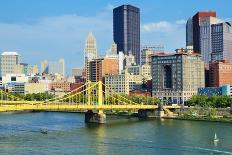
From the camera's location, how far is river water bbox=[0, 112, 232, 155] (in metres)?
49.1

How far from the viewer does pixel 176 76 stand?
453 feet

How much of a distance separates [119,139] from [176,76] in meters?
82.1

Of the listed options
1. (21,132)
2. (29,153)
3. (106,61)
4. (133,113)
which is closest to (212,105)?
(133,113)

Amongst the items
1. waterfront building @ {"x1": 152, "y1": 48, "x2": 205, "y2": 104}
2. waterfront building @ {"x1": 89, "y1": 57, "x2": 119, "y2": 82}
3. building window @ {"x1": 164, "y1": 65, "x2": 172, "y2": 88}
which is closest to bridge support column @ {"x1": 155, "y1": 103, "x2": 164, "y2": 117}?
waterfront building @ {"x1": 152, "y1": 48, "x2": 205, "y2": 104}

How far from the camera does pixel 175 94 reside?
138 meters

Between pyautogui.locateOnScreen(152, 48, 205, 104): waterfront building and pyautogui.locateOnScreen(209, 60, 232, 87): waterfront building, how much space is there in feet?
30.6

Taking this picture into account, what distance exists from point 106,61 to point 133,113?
88351 millimetres

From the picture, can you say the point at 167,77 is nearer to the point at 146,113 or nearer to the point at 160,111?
the point at 146,113

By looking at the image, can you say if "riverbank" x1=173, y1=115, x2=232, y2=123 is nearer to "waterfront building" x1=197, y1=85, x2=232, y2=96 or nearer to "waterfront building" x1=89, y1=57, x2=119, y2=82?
"waterfront building" x1=197, y1=85, x2=232, y2=96

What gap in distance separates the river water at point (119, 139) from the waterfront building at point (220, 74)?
75.8m

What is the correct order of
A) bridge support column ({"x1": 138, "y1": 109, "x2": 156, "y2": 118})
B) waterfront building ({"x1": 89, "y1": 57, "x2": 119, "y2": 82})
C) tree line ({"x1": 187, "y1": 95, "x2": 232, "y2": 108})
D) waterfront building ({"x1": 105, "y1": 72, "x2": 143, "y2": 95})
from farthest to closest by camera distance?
waterfront building ({"x1": 89, "y1": 57, "x2": 119, "y2": 82}) → waterfront building ({"x1": 105, "y1": 72, "x2": 143, "y2": 95}) → tree line ({"x1": 187, "y1": 95, "x2": 232, "y2": 108}) → bridge support column ({"x1": 138, "y1": 109, "x2": 156, "y2": 118})

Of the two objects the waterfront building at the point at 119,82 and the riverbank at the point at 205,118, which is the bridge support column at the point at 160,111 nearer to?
the riverbank at the point at 205,118

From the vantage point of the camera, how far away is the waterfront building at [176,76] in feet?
449

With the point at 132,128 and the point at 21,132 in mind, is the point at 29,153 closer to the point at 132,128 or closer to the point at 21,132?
the point at 21,132
